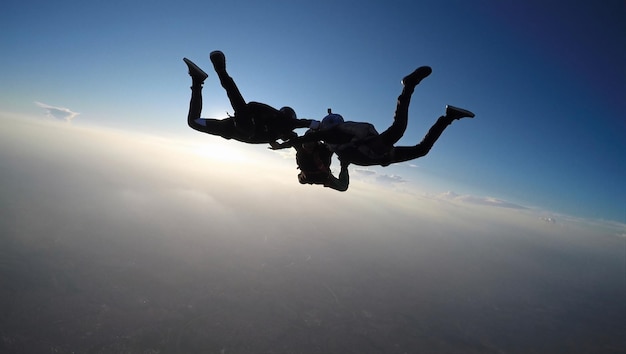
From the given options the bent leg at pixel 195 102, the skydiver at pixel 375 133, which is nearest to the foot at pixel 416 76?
the skydiver at pixel 375 133

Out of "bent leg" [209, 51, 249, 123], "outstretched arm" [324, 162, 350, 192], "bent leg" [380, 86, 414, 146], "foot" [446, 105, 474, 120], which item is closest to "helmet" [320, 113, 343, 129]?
"bent leg" [380, 86, 414, 146]

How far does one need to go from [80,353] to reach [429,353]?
129 meters

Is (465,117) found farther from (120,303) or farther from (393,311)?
(393,311)

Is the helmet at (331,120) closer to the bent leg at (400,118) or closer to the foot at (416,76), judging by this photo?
the bent leg at (400,118)

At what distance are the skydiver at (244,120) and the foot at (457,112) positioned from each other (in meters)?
1.89

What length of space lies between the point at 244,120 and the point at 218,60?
766 mm

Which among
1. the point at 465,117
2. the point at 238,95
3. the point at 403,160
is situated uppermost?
the point at 465,117

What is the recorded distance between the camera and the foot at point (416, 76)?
330cm

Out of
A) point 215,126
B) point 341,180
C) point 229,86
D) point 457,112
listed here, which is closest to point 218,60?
point 229,86

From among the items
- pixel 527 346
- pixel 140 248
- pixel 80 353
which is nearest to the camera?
pixel 80 353

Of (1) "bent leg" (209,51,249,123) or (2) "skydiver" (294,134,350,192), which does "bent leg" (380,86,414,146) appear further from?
(1) "bent leg" (209,51,249,123)

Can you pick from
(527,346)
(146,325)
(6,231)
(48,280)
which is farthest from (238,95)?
(6,231)

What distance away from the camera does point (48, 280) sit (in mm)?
111625

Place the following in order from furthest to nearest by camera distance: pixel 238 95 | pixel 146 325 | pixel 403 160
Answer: pixel 146 325 < pixel 403 160 < pixel 238 95
